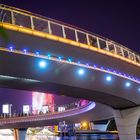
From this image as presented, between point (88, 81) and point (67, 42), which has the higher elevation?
point (67, 42)

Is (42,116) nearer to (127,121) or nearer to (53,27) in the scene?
(127,121)

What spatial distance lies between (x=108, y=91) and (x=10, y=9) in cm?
1163

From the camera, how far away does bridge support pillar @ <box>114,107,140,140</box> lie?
33.6 meters

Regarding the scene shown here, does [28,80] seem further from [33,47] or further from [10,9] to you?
[10,9]

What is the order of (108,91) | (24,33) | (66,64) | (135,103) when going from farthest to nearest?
(135,103) → (108,91) → (66,64) → (24,33)

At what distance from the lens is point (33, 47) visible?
58.2 ft

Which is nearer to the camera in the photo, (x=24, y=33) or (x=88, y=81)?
(x=24, y=33)

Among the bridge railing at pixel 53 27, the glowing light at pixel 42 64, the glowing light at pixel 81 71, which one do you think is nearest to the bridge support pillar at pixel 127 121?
the bridge railing at pixel 53 27

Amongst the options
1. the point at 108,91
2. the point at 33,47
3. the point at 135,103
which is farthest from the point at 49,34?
the point at 135,103

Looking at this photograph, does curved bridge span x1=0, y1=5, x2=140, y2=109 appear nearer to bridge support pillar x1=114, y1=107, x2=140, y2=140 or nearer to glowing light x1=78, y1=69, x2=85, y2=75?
glowing light x1=78, y1=69, x2=85, y2=75

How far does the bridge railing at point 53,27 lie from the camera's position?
1628cm

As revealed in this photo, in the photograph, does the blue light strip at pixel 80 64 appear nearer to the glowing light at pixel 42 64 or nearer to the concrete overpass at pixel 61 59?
the concrete overpass at pixel 61 59

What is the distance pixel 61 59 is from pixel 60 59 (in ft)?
0.45

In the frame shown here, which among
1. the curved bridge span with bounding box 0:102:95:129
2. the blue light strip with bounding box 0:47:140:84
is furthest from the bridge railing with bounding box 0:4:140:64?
the curved bridge span with bounding box 0:102:95:129
